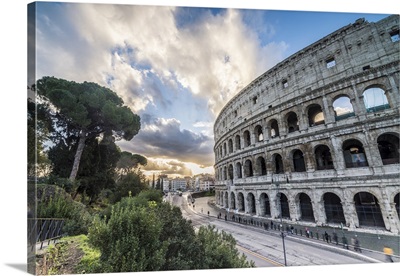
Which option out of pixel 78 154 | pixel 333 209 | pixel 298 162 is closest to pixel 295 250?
pixel 333 209

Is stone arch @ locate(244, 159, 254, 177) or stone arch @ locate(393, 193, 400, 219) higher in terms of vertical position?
stone arch @ locate(244, 159, 254, 177)

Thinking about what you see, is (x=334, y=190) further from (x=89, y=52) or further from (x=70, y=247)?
(x=89, y=52)

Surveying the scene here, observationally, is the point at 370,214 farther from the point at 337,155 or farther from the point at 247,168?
the point at 247,168

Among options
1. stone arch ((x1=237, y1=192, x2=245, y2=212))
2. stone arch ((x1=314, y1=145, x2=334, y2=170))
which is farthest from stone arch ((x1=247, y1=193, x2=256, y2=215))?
stone arch ((x1=314, y1=145, x2=334, y2=170))

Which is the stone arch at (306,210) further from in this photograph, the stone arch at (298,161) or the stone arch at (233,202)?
the stone arch at (233,202)

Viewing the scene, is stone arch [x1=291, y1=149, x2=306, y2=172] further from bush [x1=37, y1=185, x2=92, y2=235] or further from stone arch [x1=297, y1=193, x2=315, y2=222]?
bush [x1=37, y1=185, x2=92, y2=235]

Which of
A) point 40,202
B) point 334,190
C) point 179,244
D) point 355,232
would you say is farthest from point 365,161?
point 40,202
